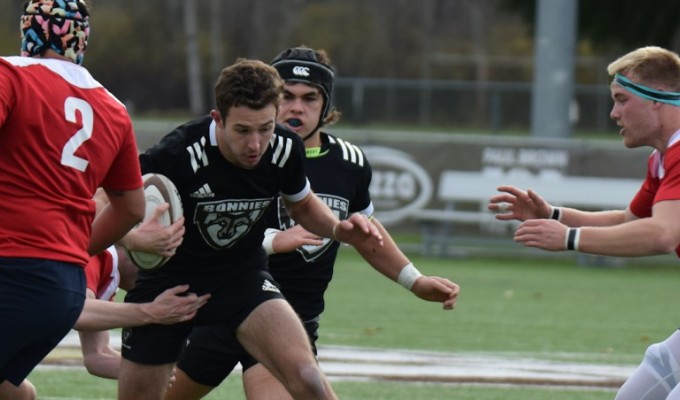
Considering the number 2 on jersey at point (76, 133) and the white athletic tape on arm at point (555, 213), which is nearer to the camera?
the number 2 on jersey at point (76, 133)

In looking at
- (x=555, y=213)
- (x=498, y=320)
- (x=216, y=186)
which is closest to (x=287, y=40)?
(x=498, y=320)

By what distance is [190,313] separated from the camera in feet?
20.6

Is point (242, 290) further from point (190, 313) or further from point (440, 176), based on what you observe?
point (440, 176)

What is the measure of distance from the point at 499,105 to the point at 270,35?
60.9 feet

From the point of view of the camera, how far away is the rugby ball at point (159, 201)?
19.9 feet

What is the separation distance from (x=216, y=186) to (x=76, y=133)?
1.15m

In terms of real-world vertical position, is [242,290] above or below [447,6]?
above

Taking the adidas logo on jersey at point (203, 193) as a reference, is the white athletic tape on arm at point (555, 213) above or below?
below

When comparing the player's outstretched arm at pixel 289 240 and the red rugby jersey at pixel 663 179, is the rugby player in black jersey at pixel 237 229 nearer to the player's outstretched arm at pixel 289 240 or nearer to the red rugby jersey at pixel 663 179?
the player's outstretched arm at pixel 289 240

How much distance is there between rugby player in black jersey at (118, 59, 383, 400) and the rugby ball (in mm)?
71

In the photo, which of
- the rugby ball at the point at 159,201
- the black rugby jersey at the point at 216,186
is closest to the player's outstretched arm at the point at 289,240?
the black rugby jersey at the point at 216,186

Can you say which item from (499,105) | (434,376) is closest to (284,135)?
(434,376)

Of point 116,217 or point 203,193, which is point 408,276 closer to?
point 203,193

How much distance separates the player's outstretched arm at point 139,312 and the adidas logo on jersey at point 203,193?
42 centimetres
